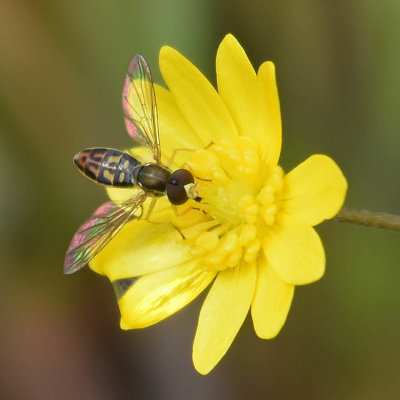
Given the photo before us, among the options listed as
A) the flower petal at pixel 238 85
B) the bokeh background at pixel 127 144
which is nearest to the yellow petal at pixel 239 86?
the flower petal at pixel 238 85

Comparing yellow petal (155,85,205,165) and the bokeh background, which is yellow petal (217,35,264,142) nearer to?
yellow petal (155,85,205,165)

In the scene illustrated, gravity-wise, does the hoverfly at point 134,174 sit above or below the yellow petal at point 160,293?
above

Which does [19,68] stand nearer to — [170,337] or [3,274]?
[3,274]

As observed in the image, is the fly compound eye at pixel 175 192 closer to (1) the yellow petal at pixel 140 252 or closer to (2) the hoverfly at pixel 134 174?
(2) the hoverfly at pixel 134 174

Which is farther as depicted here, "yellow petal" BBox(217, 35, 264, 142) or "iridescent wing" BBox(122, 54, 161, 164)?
"iridescent wing" BBox(122, 54, 161, 164)

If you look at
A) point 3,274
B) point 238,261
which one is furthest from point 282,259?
point 3,274

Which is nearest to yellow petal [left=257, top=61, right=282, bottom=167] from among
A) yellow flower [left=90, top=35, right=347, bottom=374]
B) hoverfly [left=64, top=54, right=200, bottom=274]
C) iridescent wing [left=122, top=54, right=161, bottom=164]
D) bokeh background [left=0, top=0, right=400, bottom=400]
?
yellow flower [left=90, top=35, right=347, bottom=374]

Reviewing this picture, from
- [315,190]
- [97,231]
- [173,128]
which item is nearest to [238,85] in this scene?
[173,128]
